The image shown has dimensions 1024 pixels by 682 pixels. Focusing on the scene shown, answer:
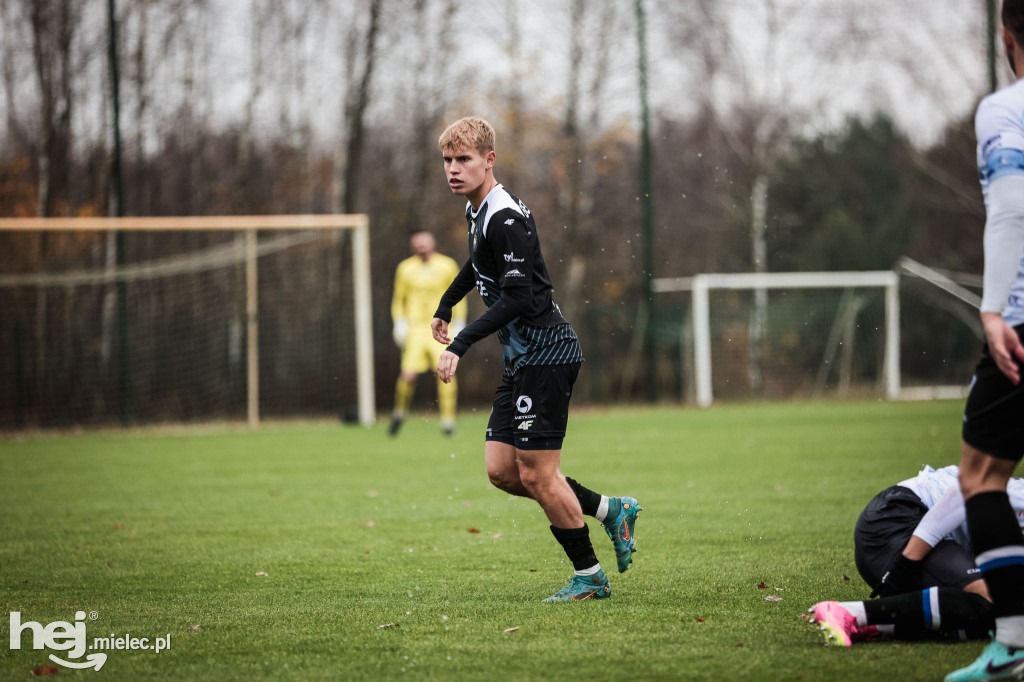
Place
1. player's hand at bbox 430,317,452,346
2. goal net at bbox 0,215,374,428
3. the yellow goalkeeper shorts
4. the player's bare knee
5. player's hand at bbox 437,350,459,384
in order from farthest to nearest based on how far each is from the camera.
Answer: goal net at bbox 0,215,374,428
the yellow goalkeeper shorts
player's hand at bbox 430,317,452,346
the player's bare knee
player's hand at bbox 437,350,459,384

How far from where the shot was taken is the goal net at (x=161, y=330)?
14.9 meters

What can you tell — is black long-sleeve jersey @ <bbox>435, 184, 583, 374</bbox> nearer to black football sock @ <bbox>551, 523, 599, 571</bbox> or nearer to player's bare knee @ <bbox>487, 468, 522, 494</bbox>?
player's bare knee @ <bbox>487, 468, 522, 494</bbox>

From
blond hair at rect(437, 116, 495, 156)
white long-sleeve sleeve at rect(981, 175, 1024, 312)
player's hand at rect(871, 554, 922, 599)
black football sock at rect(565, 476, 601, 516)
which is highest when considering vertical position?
blond hair at rect(437, 116, 495, 156)

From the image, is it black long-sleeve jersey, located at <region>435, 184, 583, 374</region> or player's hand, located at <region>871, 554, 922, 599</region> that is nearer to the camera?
player's hand, located at <region>871, 554, 922, 599</region>

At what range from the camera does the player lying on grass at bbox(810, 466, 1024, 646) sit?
3592 millimetres

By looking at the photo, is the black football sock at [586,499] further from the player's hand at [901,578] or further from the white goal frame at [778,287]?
the white goal frame at [778,287]

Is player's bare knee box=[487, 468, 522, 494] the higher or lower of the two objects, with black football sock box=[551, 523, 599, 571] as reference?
higher

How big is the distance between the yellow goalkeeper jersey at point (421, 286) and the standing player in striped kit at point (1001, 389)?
9994 mm

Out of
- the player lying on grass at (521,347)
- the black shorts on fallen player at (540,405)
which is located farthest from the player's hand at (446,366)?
the black shorts on fallen player at (540,405)

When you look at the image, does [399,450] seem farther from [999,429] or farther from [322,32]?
[322,32]

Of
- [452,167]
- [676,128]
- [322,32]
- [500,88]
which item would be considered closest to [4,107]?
[322,32]

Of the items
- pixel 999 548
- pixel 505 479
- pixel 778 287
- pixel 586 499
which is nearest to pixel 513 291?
pixel 505 479

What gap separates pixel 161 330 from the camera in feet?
51.2

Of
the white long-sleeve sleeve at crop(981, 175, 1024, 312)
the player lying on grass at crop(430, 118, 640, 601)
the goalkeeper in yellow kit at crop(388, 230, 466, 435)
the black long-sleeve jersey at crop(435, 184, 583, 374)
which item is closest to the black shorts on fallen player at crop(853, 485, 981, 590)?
the player lying on grass at crop(430, 118, 640, 601)
